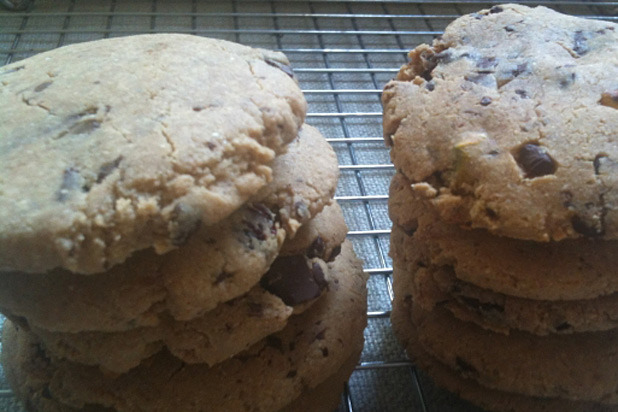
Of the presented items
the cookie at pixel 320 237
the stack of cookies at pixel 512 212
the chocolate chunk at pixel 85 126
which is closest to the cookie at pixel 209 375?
the cookie at pixel 320 237

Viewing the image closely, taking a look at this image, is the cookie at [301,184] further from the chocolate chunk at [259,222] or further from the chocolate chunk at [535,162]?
the chocolate chunk at [535,162]

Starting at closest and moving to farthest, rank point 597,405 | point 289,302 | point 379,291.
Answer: point 289,302 < point 597,405 < point 379,291

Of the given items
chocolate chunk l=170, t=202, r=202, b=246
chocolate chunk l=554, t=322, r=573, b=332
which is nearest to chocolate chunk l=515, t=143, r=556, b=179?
chocolate chunk l=554, t=322, r=573, b=332

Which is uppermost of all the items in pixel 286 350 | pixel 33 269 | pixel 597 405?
pixel 33 269

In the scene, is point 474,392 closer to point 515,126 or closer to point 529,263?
point 529,263

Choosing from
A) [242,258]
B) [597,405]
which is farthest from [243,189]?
[597,405]

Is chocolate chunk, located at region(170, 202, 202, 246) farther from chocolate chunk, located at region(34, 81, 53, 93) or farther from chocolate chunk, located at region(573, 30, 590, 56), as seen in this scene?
chocolate chunk, located at region(573, 30, 590, 56)

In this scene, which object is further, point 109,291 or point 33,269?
point 109,291

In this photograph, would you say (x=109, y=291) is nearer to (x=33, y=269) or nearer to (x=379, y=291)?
(x=33, y=269)
